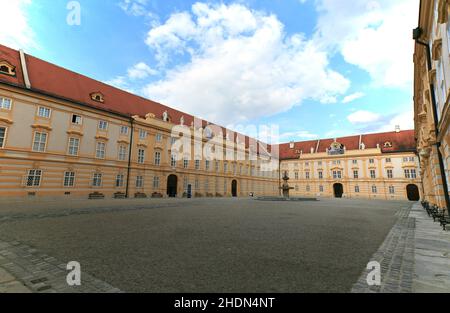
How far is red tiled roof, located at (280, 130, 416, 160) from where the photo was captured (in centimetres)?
4562

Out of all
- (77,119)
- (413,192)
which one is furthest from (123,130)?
(413,192)

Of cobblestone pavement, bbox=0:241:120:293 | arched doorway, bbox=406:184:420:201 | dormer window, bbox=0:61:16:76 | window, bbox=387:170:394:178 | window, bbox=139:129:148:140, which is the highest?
dormer window, bbox=0:61:16:76

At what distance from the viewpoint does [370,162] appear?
48156 mm

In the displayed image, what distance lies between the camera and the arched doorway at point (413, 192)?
4228 cm

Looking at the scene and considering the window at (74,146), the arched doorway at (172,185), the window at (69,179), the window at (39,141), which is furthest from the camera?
the arched doorway at (172,185)

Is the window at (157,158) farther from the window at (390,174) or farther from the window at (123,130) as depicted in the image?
the window at (390,174)

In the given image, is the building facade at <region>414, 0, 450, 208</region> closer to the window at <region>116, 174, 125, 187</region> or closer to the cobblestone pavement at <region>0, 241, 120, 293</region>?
the cobblestone pavement at <region>0, 241, 120, 293</region>

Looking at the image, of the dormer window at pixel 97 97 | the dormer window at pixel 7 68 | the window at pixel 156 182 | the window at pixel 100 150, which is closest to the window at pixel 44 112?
the dormer window at pixel 7 68

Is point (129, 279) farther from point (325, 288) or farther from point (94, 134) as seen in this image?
point (94, 134)

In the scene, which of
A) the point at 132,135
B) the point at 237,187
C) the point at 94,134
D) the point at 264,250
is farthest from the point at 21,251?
the point at 237,187

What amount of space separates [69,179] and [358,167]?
5332 cm

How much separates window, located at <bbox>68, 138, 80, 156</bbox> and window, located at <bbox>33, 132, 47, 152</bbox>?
222 cm

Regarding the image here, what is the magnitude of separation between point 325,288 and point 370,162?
178ft

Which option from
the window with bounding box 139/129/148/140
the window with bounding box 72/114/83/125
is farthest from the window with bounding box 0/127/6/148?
the window with bounding box 139/129/148/140
